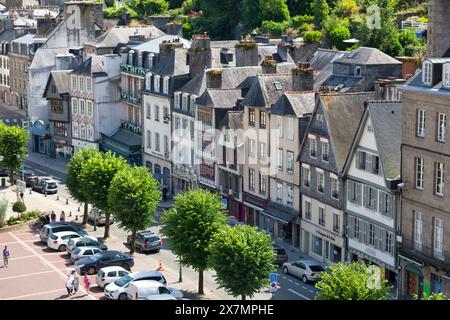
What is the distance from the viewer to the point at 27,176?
302 ft

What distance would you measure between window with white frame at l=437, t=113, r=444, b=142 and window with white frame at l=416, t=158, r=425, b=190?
2.32 m

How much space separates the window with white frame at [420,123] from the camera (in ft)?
160

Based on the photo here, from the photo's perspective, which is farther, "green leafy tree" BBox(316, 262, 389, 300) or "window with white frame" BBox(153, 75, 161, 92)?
"window with white frame" BBox(153, 75, 161, 92)

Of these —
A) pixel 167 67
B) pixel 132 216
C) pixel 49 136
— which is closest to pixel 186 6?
pixel 49 136

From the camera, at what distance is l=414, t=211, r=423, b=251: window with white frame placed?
162ft

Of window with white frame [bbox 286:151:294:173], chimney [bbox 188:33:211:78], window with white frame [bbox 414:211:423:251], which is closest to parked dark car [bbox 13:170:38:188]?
chimney [bbox 188:33:211:78]

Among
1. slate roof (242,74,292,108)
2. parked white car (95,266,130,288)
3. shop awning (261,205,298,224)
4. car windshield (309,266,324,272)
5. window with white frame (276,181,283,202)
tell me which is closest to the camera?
parked white car (95,266,130,288)

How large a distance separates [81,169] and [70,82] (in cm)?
3034

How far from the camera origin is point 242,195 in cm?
7169

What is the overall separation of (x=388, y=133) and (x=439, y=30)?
684 cm

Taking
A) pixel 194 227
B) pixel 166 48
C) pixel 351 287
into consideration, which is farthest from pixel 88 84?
pixel 351 287

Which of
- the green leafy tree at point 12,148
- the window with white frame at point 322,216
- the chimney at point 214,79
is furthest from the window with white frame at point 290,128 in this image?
the green leafy tree at point 12,148

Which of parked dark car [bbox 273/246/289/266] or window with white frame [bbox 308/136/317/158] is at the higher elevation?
window with white frame [bbox 308/136/317/158]

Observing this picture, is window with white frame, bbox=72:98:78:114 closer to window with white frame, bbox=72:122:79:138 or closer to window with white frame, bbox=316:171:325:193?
window with white frame, bbox=72:122:79:138
